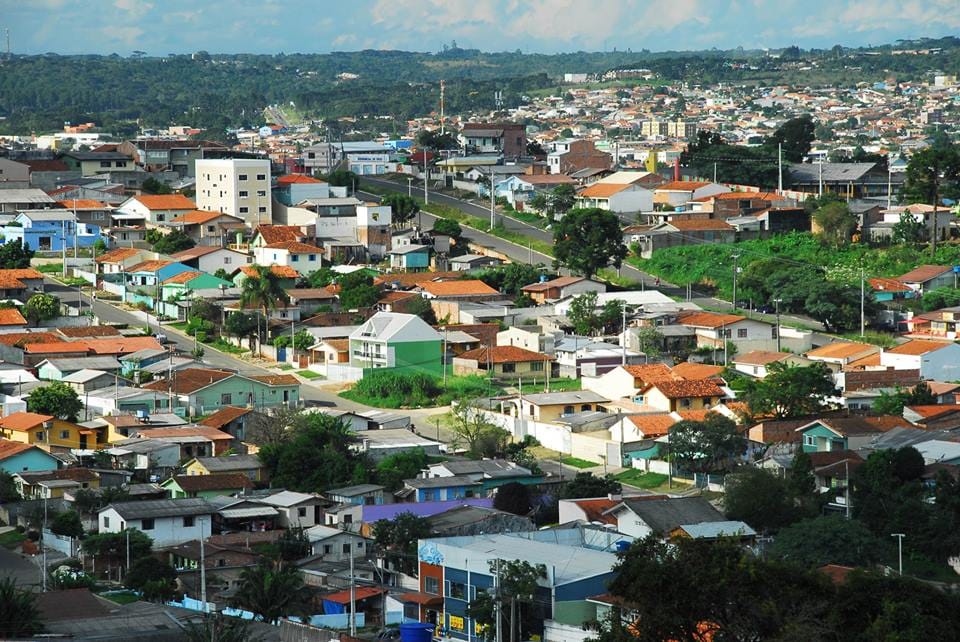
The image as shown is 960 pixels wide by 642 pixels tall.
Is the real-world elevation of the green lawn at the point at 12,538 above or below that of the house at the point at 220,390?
below

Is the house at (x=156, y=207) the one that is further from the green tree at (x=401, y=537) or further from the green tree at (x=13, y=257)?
the green tree at (x=401, y=537)

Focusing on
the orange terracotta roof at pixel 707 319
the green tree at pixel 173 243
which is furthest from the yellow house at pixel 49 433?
the green tree at pixel 173 243

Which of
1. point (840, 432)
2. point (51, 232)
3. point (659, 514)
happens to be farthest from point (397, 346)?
point (51, 232)

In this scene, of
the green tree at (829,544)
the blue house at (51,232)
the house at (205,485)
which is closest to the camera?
the green tree at (829,544)

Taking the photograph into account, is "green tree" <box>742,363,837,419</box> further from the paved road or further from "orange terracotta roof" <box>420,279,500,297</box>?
"orange terracotta roof" <box>420,279,500,297</box>

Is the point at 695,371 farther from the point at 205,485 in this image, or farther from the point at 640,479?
the point at 205,485

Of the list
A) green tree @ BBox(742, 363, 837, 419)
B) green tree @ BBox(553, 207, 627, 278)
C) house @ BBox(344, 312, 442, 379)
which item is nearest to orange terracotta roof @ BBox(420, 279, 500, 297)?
green tree @ BBox(553, 207, 627, 278)

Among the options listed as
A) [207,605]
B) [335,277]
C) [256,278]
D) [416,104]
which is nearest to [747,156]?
[335,277]
